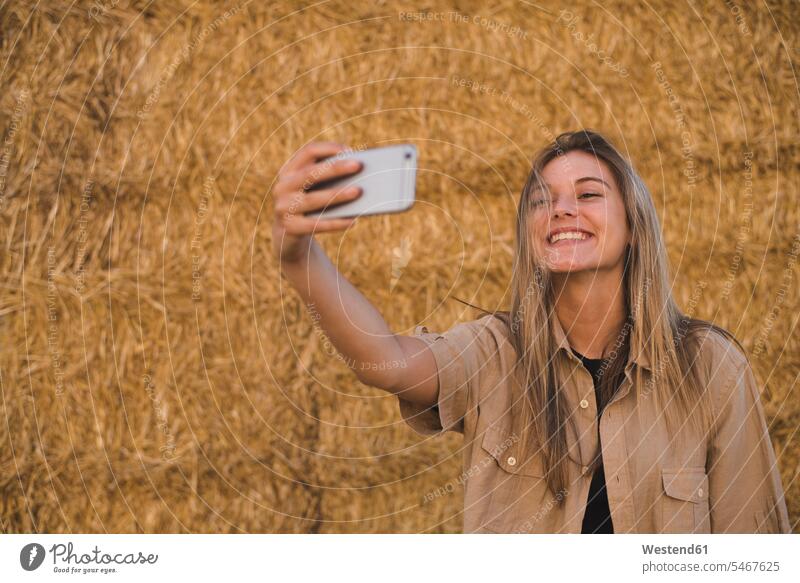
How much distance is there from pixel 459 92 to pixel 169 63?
0.69 metres

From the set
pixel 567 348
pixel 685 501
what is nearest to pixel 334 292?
pixel 567 348

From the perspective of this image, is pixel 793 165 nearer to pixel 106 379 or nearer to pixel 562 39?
pixel 562 39

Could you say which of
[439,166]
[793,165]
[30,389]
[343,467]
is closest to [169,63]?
[439,166]

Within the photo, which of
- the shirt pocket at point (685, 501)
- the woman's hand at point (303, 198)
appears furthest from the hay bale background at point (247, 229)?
the woman's hand at point (303, 198)

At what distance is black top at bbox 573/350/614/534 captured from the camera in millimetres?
1595

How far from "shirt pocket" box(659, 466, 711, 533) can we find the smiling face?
1.29ft

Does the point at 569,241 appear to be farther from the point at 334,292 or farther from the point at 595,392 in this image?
the point at 334,292

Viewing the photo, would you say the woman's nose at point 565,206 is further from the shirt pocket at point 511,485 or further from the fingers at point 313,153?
the fingers at point 313,153

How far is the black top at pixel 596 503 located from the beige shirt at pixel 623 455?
0.05 ft

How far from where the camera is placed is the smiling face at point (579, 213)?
1636 millimetres

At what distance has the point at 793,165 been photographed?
2.08 metres
